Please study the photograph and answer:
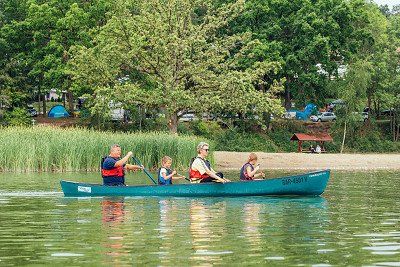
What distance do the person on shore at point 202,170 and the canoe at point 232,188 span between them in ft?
1.09

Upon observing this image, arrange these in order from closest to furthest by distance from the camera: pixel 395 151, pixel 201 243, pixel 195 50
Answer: pixel 201 243, pixel 195 50, pixel 395 151

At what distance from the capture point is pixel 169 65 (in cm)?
6059

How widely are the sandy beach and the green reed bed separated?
869 cm

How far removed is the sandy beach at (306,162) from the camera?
184 ft

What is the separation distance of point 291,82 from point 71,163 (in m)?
39.5

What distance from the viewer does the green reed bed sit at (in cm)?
4269

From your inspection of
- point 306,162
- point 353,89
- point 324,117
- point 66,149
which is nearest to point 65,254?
point 66,149

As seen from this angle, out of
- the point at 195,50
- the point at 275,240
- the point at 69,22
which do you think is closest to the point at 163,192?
the point at 275,240

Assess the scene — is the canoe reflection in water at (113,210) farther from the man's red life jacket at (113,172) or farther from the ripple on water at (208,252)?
the ripple on water at (208,252)

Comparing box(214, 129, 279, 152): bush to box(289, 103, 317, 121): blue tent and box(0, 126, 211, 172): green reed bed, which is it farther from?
box(0, 126, 211, 172): green reed bed

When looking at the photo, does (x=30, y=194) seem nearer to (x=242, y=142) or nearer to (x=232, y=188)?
(x=232, y=188)

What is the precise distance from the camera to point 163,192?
28.3m

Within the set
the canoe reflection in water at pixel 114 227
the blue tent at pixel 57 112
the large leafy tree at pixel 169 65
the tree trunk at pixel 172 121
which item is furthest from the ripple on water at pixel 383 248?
the blue tent at pixel 57 112

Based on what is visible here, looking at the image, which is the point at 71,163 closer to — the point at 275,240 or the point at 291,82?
the point at 275,240
